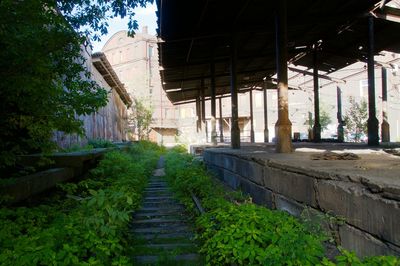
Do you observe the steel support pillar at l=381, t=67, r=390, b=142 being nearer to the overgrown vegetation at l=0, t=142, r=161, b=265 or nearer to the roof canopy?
the roof canopy

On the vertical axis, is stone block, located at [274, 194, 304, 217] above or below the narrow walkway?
above

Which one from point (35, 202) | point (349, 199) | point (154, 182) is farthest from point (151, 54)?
point (349, 199)

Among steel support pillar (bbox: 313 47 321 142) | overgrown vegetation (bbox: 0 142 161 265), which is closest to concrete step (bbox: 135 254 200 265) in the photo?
overgrown vegetation (bbox: 0 142 161 265)

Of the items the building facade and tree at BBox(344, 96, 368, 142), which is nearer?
the building facade

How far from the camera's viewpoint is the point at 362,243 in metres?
3.50

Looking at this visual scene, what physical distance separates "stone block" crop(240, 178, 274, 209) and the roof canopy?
4.79 m

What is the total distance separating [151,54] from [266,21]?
44048 mm

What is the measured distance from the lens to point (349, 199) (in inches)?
144

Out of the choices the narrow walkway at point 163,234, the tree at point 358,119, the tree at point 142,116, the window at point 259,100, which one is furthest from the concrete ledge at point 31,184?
the window at point 259,100

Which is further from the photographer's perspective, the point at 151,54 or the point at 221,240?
the point at 151,54

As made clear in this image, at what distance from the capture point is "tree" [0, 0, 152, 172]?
13.4 ft

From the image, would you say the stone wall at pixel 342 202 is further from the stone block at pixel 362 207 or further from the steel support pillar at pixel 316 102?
the steel support pillar at pixel 316 102

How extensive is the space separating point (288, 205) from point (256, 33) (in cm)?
851

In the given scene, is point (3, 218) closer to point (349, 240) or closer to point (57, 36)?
point (57, 36)
